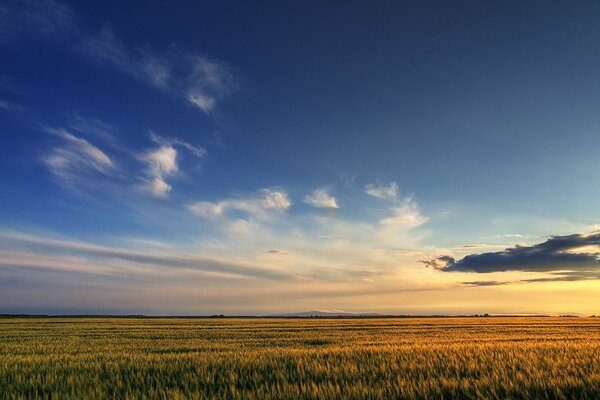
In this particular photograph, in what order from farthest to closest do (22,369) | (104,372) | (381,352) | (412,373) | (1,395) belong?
(381,352), (22,369), (104,372), (412,373), (1,395)

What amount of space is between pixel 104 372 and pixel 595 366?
40.0 ft

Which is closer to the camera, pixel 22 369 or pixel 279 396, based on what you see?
pixel 279 396

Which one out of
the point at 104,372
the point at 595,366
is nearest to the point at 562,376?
the point at 595,366

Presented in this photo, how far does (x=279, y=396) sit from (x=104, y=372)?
6.42 m

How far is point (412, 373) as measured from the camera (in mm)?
9664

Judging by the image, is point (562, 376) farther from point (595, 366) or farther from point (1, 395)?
point (1, 395)

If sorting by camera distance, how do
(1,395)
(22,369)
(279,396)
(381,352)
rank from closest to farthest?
(279,396)
(1,395)
(22,369)
(381,352)

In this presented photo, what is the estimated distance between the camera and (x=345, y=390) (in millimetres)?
7438

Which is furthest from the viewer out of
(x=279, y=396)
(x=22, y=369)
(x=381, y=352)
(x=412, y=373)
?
(x=381, y=352)

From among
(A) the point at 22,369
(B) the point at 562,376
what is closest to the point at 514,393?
(B) the point at 562,376

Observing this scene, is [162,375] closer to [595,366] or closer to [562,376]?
[562,376]

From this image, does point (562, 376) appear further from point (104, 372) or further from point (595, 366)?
point (104, 372)

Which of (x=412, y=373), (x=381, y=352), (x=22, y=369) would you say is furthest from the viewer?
(x=381, y=352)

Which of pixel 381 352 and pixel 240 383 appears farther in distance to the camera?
pixel 381 352
